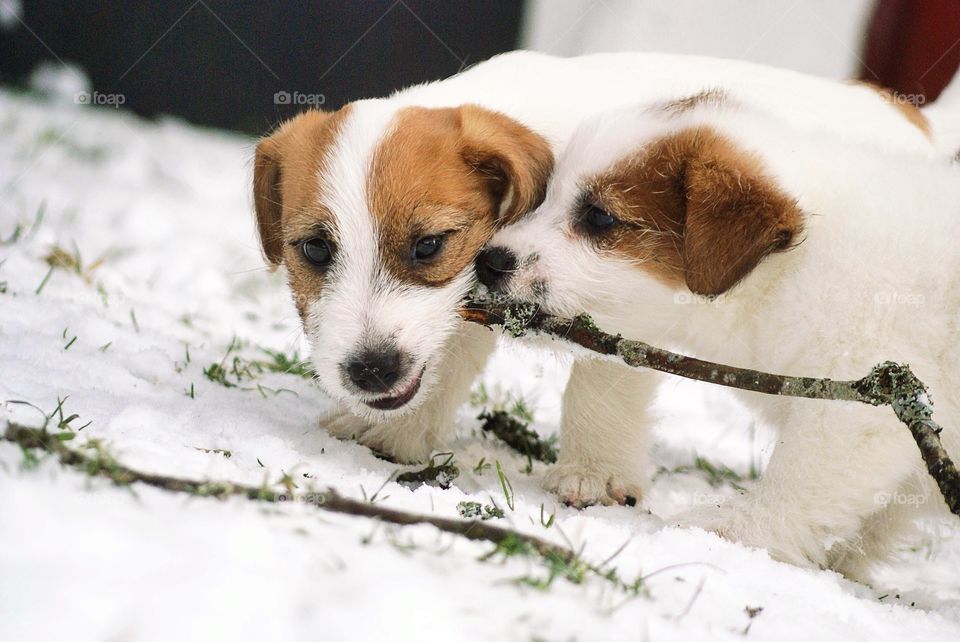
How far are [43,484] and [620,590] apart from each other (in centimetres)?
126

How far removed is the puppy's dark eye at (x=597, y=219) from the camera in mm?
3107

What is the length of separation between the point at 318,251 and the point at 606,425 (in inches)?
49.3

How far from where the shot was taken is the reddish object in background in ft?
21.3

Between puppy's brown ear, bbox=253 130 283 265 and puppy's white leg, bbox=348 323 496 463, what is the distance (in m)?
0.79

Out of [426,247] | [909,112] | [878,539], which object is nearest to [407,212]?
[426,247]

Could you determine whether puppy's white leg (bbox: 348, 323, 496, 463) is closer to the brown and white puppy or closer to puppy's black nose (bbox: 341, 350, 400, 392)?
the brown and white puppy

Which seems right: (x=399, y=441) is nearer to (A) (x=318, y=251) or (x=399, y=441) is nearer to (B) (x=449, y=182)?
(A) (x=318, y=251)

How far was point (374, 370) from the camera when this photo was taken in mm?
2859

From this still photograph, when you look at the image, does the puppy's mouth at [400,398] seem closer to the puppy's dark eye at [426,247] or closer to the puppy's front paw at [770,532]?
the puppy's dark eye at [426,247]
